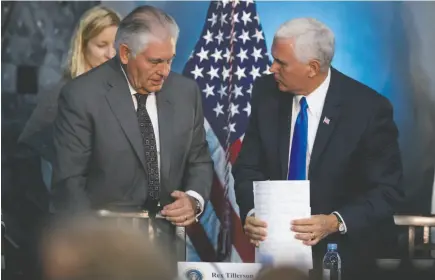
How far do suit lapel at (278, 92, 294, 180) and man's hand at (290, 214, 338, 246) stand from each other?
30 centimetres

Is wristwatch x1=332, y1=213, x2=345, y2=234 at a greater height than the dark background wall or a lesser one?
lesser

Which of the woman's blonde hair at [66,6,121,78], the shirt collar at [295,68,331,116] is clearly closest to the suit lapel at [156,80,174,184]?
the woman's blonde hair at [66,6,121,78]

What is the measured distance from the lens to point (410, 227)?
503 cm

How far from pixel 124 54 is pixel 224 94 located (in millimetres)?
562

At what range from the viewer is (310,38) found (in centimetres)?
507

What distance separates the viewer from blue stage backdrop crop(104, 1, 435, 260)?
16.7 ft

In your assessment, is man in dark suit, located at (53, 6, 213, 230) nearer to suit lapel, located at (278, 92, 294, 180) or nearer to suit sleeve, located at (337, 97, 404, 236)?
suit lapel, located at (278, 92, 294, 180)

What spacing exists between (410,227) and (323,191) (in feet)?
1.60

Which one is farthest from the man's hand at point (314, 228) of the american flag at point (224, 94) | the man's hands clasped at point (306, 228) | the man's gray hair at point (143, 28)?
the man's gray hair at point (143, 28)

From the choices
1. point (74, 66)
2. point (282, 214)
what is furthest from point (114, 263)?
point (74, 66)

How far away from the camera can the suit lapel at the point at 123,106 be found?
5074 mm

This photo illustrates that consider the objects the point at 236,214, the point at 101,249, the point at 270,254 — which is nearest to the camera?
the point at 101,249

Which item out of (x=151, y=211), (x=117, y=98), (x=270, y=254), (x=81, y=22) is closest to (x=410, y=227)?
(x=270, y=254)

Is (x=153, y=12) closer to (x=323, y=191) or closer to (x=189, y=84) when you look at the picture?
(x=189, y=84)
